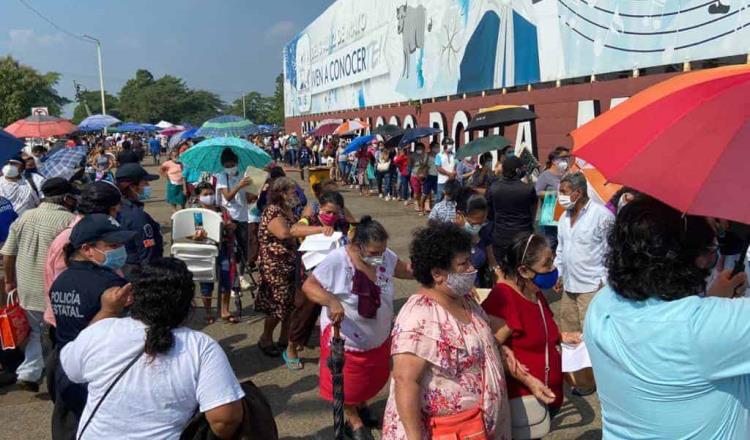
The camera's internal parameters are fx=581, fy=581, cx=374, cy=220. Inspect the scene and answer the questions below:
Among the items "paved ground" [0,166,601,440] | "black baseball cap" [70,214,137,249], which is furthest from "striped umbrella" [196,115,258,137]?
"black baseball cap" [70,214,137,249]

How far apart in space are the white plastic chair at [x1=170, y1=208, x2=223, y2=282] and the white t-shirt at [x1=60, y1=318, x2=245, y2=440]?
12.3 ft

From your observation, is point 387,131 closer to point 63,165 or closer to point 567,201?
point 63,165

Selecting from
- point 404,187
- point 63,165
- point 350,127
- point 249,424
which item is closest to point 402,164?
point 404,187

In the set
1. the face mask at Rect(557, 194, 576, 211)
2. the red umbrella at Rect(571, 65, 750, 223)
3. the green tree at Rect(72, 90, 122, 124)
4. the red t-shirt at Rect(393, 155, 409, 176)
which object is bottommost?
the face mask at Rect(557, 194, 576, 211)

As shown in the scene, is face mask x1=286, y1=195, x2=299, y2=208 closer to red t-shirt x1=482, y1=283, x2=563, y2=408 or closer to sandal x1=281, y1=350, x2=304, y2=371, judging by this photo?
sandal x1=281, y1=350, x2=304, y2=371

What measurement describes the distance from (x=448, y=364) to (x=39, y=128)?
14.5 metres

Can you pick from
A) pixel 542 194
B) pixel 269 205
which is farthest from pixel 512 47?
pixel 269 205

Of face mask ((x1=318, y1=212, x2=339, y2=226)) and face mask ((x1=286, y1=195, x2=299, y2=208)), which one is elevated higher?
face mask ((x1=286, y1=195, x2=299, y2=208))

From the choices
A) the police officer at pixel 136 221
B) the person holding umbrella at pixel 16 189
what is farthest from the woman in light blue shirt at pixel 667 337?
the person holding umbrella at pixel 16 189

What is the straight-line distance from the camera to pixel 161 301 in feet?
7.25

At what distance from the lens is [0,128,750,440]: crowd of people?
1.60m

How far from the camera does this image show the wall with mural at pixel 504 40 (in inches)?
308

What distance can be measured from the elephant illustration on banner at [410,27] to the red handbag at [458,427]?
16830 millimetres

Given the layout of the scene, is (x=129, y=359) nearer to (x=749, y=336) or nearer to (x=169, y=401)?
(x=169, y=401)
